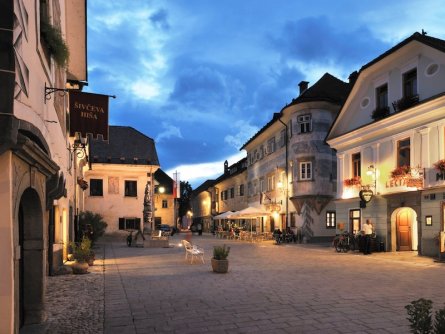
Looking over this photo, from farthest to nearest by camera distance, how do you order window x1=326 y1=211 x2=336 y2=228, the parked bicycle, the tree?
the tree < window x1=326 y1=211 x2=336 y2=228 < the parked bicycle

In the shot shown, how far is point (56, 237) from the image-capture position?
13.1m

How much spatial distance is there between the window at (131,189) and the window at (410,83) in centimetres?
2257

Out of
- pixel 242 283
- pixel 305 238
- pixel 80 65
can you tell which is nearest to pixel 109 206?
pixel 305 238

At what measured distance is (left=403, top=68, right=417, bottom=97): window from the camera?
19.4 metres

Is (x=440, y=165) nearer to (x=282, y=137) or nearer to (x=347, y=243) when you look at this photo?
(x=347, y=243)

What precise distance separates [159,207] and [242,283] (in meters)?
54.1

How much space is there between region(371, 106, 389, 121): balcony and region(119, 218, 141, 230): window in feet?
68.9

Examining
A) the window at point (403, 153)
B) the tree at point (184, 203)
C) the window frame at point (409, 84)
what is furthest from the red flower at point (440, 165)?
the tree at point (184, 203)

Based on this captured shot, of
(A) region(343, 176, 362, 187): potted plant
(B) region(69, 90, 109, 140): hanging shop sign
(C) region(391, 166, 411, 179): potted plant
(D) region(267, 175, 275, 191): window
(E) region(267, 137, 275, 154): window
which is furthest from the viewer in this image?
(E) region(267, 137, 275, 154): window

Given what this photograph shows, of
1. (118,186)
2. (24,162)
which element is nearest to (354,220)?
(118,186)

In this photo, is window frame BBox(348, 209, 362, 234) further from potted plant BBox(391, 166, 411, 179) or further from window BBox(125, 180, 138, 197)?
window BBox(125, 180, 138, 197)

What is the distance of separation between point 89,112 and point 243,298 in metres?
6.71

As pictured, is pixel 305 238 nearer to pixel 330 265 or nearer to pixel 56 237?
pixel 330 265

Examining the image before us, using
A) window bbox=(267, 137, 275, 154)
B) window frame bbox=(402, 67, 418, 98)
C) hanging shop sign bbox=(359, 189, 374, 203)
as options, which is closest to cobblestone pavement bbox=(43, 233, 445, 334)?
hanging shop sign bbox=(359, 189, 374, 203)
